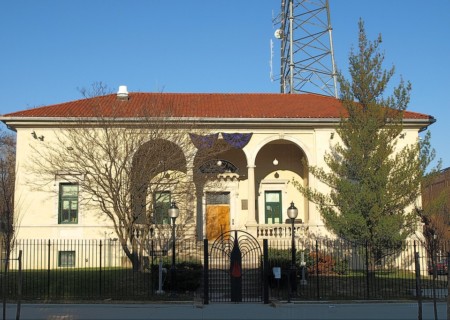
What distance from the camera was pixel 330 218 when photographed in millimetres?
20484

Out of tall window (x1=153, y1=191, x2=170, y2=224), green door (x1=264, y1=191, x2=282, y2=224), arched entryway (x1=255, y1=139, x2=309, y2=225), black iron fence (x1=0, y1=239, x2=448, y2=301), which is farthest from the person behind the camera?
green door (x1=264, y1=191, x2=282, y2=224)

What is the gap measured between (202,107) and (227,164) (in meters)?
3.25

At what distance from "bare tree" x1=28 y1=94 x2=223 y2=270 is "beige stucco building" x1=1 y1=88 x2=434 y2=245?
38cm

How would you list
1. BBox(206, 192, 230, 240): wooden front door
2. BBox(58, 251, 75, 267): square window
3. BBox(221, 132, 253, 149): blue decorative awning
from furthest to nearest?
1. BBox(206, 192, 230, 240): wooden front door
2. BBox(221, 132, 253, 149): blue decorative awning
3. BBox(58, 251, 75, 267): square window

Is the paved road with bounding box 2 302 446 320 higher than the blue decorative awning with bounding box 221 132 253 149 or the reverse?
the reverse

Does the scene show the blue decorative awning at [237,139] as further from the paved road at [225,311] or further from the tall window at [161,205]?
the paved road at [225,311]

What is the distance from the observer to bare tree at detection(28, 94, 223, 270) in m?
20.7

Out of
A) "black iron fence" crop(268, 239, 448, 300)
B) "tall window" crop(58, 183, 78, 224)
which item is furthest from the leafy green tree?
"tall window" crop(58, 183, 78, 224)

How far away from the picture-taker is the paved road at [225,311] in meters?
13.5

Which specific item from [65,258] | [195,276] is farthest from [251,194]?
[65,258]

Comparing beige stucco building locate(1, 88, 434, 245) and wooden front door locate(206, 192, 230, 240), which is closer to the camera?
beige stucco building locate(1, 88, 434, 245)

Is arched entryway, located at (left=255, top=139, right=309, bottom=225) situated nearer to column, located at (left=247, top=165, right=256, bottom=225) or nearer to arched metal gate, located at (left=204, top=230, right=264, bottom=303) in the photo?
column, located at (left=247, top=165, right=256, bottom=225)

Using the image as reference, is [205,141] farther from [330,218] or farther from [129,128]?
[330,218]

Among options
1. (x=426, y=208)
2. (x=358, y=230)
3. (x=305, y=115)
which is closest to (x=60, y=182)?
(x=305, y=115)
